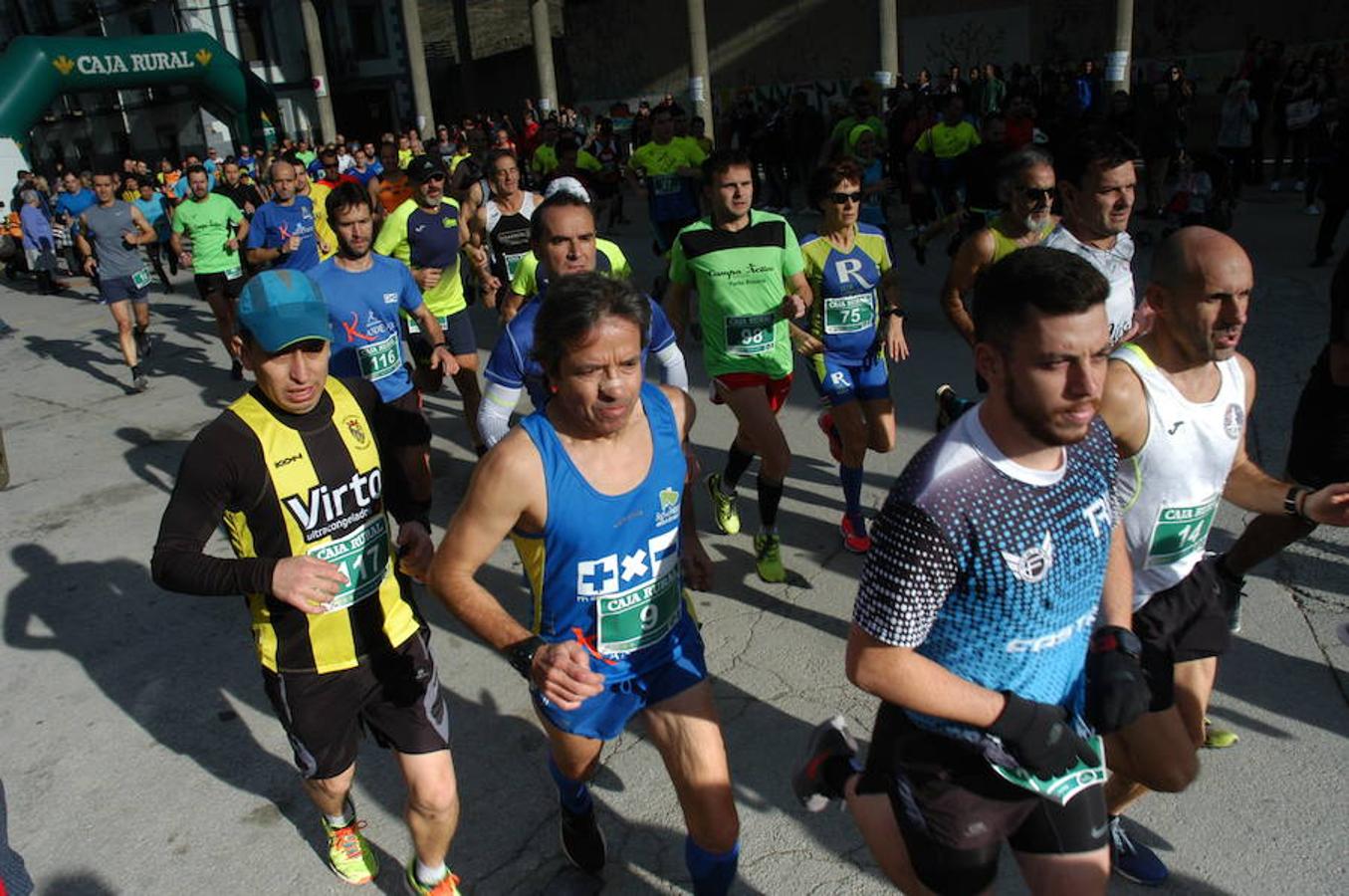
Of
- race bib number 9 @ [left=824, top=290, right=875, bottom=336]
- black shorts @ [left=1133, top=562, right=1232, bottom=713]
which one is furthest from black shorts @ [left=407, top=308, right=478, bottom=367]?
black shorts @ [left=1133, top=562, right=1232, bottom=713]

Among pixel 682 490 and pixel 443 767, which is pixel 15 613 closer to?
pixel 443 767

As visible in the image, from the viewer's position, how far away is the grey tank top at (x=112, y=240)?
9.95 m

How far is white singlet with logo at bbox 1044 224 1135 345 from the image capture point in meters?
4.43

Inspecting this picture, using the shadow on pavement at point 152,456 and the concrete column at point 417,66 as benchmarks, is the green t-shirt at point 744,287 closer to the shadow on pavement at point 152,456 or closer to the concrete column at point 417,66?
the shadow on pavement at point 152,456

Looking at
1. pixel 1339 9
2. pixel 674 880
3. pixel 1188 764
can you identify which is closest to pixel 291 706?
pixel 674 880

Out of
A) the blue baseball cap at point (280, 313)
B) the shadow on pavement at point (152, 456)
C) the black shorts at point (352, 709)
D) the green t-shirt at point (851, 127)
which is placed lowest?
the shadow on pavement at point (152, 456)

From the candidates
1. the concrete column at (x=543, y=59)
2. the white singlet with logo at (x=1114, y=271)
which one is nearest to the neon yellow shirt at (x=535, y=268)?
the white singlet with logo at (x=1114, y=271)

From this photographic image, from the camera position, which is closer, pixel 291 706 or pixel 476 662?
pixel 291 706

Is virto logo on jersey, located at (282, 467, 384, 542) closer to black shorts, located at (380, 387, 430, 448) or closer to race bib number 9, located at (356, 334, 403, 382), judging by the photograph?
black shorts, located at (380, 387, 430, 448)

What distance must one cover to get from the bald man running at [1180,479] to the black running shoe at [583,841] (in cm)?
157

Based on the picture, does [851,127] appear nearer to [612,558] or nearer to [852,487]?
[852,487]

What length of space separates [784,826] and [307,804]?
1.78 metres

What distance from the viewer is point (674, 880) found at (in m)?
3.22

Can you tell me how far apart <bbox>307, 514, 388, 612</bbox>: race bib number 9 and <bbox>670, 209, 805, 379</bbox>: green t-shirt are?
2.53m
